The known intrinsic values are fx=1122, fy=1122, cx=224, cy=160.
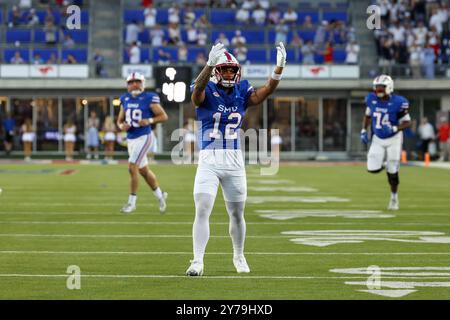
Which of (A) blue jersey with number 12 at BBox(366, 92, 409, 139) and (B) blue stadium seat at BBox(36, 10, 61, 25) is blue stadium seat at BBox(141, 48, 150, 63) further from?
(A) blue jersey with number 12 at BBox(366, 92, 409, 139)

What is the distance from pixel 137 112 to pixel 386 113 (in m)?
3.76

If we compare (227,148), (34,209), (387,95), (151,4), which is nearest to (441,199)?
(387,95)

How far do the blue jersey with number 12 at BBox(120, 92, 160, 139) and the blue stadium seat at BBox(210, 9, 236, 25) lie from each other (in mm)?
24790

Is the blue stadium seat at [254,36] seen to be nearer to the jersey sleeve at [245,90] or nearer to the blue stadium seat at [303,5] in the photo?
the blue stadium seat at [303,5]

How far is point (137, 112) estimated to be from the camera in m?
15.1

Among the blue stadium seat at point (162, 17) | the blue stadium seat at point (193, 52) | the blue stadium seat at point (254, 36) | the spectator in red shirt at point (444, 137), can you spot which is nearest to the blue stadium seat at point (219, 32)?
the blue stadium seat at point (254, 36)

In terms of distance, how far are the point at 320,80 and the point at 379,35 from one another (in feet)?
8.70

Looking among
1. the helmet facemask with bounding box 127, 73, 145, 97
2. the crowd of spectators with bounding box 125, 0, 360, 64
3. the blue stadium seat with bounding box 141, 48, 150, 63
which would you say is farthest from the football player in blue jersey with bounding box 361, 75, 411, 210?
the blue stadium seat with bounding box 141, 48, 150, 63

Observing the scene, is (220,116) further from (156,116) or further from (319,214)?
(156,116)

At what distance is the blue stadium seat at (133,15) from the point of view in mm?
39844

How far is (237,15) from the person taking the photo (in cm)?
3962

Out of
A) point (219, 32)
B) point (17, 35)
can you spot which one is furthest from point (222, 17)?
point (17, 35)
